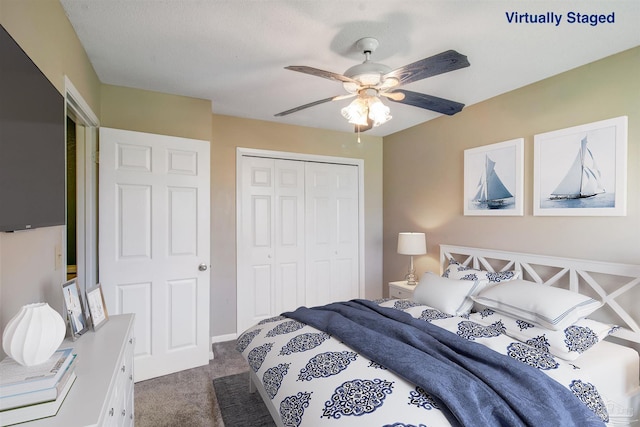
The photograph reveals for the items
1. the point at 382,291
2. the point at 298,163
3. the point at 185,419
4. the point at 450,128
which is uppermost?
the point at 450,128

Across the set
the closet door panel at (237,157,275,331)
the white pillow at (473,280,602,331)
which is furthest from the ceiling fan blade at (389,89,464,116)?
the closet door panel at (237,157,275,331)

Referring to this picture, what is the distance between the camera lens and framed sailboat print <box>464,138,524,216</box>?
276cm

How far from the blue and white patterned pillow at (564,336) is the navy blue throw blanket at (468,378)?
1.58 feet

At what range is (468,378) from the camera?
140cm

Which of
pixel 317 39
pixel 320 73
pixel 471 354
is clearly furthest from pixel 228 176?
pixel 471 354

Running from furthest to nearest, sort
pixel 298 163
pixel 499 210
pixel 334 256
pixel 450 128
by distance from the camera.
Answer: pixel 334 256 < pixel 298 163 < pixel 450 128 < pixel 499 210

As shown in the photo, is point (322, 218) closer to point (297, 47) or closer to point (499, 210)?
point (499, 210)

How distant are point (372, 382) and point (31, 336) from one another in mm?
1317

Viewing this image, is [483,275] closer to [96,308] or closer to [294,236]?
[294,236]

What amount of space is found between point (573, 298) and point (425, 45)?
191 centimetres

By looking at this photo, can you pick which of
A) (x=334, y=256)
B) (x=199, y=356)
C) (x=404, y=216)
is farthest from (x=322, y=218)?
(x=199, y=356)

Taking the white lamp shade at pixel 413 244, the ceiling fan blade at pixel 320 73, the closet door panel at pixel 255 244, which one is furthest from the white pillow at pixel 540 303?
the closet door panel at pixel 255 244

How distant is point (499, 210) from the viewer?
291 cm

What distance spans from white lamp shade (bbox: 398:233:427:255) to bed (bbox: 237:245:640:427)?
2.32 feet
